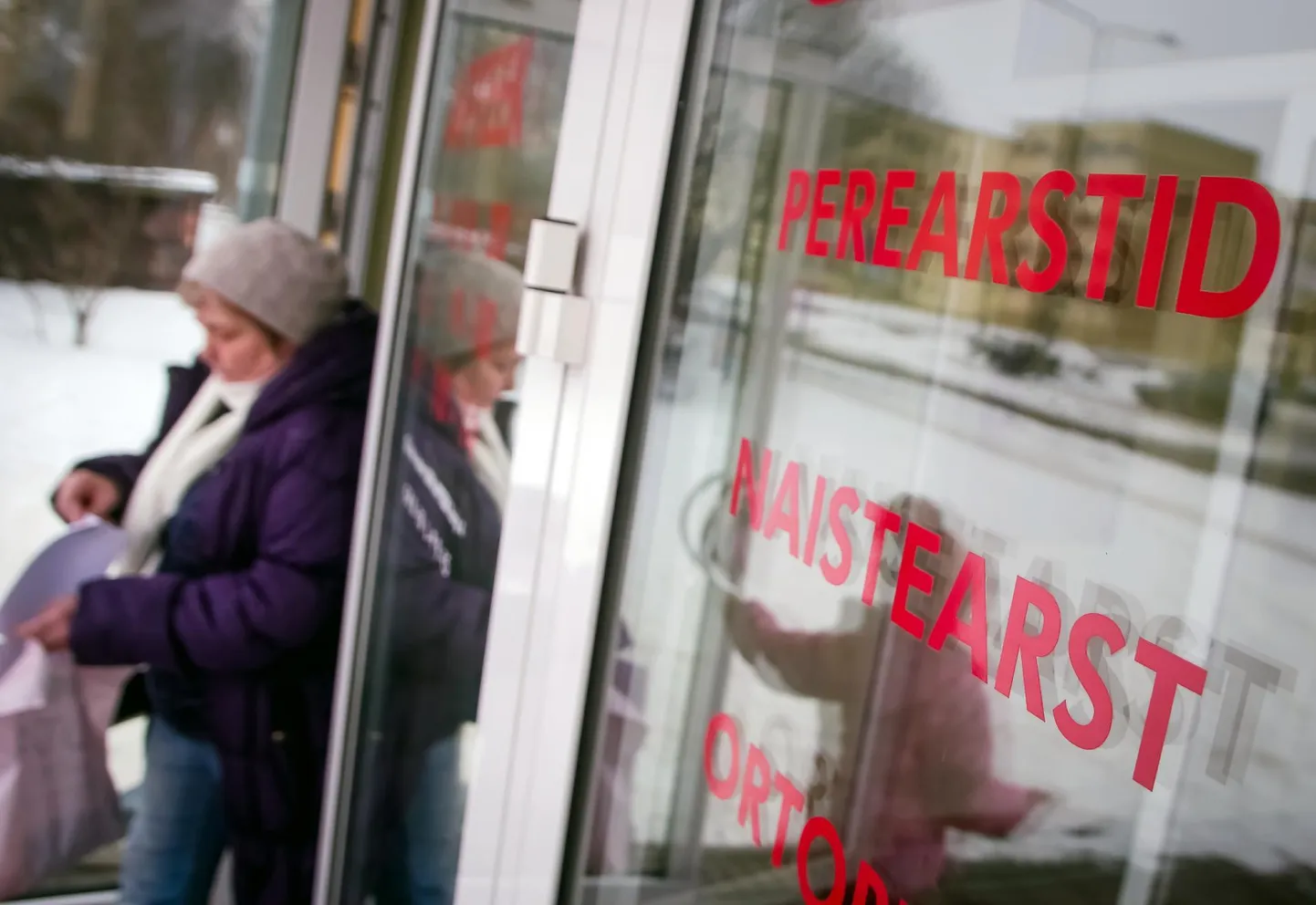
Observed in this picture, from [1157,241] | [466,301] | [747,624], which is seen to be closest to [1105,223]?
[1157,241]

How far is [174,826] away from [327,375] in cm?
75

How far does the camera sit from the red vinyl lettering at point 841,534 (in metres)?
0.75

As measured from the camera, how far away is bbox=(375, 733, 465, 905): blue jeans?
1.51 metres

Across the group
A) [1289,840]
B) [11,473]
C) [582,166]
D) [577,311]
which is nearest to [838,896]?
[1289,840]

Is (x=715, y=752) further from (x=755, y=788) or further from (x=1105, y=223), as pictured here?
(x=1105, y=223)

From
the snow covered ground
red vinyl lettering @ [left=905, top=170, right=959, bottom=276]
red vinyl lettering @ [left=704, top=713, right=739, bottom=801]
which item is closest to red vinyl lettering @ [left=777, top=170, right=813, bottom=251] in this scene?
red vinyl lettering @ [left=905, top=170, right=959, bottom=276]

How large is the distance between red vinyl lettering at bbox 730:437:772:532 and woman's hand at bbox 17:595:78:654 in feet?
A: 4.08

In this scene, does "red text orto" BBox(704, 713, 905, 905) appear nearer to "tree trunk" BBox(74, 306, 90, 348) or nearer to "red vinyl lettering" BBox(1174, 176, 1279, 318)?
"red vinyl lettering" BBox(1174, 176, 1279, 318)

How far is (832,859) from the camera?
75 centimetres

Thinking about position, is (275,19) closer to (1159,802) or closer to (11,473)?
(11,473)

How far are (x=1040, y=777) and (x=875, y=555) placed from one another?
0.59ft

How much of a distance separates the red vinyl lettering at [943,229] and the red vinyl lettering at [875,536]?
0.50 ft

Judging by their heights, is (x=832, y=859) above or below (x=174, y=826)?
above

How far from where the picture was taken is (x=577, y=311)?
40.1 inches
